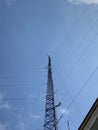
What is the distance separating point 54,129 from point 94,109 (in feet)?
42.4

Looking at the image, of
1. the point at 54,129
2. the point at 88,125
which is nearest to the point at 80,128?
the point at 88,125

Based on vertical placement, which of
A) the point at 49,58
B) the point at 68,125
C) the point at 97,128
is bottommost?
the point at 68,125

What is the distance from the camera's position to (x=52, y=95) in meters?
31.0

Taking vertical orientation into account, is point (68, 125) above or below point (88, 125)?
below

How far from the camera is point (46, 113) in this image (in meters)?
30.0

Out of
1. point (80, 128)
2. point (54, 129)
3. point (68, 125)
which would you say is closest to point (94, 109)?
point (80, 128)

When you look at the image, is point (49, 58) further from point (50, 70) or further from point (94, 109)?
point (94, 109)

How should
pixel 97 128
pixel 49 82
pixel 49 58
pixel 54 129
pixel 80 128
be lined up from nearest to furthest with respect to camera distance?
1. pixel 97 128
2. pixel 80 128
3. pixel 54 129
4. pixel 49 82
5. pixel 49 58

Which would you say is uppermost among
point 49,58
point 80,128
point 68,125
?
point 80,128

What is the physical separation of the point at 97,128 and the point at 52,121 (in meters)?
13.9

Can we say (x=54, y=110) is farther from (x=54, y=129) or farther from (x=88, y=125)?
(x=88, y=125)

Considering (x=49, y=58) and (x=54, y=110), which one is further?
(x=49, y=58)

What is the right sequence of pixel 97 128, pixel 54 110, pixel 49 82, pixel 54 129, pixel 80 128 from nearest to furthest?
pixel 97 128
pixel 80 128
pixel 54 129
pixel 54 110
pixel 49 82

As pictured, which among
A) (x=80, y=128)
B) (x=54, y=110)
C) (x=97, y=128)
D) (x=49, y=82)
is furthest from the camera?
(x=49, y=82)
